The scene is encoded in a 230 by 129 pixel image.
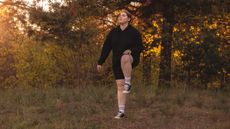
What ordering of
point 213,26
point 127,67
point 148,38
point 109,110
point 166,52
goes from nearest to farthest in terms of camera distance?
point 127,67 → point 109,110 → point 213,26 → point 166,52 → point 148,38

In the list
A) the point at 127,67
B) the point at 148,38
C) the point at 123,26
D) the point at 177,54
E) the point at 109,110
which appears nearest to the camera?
the point at 127,67

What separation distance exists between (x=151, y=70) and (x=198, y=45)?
12.5 ft

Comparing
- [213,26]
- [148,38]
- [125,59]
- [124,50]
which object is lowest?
[125,59]

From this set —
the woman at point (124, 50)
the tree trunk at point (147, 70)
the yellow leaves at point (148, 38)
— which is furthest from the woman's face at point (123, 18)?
the tree trunk at point (147, 70)

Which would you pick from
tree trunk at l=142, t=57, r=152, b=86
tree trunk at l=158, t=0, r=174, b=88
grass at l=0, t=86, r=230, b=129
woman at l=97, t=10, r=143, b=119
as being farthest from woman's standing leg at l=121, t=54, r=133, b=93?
tree trunk at l=142, t=57, r=152, b=86

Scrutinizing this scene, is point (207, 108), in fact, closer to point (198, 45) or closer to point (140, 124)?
point (140, 124)

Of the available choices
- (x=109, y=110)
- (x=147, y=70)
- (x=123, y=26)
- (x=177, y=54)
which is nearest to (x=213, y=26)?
(x=177, y=54)

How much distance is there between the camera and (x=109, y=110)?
29.9 feet

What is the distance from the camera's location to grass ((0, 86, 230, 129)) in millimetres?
7793

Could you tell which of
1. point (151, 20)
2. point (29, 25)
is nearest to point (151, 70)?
point (151, 20)

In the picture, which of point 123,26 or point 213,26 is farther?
point 213,26

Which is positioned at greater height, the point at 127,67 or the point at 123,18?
the point at 123,18

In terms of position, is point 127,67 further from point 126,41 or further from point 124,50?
point 126,41

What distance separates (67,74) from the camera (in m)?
24.6
